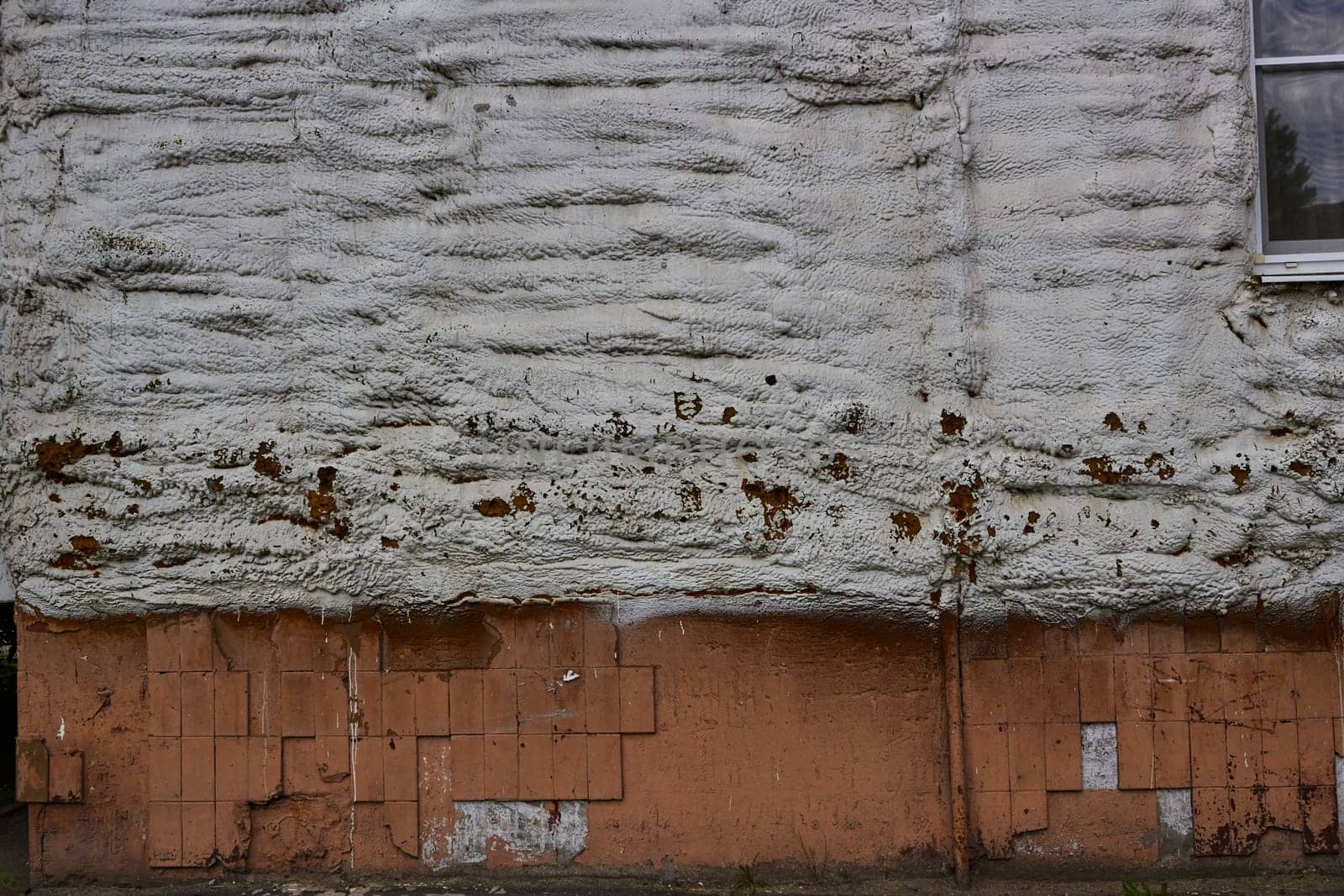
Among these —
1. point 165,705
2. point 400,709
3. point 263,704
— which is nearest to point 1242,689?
point 400,709

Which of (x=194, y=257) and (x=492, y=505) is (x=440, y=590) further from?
(x=194, y=257)

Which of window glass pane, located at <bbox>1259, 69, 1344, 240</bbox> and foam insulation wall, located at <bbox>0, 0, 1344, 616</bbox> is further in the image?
window glass pane, located at <bbox>1259, 69, 1344, 240</bbox>

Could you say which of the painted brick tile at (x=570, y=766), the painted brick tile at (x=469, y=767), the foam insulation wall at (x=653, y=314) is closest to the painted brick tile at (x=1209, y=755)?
the foam insulation wall at (x=653, y=314)

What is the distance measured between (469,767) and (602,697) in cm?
58

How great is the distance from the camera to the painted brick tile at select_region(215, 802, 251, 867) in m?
3.61

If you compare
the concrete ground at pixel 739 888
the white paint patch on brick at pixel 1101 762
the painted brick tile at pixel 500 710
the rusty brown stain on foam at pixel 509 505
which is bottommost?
the concrete ground at pixel 739 888

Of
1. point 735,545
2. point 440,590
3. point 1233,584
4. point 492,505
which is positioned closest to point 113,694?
point 440,590

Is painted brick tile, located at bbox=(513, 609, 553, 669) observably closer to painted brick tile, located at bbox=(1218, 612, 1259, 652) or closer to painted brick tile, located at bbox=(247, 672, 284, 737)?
painted brick tile, located at bbox=(247, 672, 284, 737)

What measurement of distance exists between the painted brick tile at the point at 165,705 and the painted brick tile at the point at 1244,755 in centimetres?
403

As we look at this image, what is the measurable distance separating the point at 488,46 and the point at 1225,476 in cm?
323

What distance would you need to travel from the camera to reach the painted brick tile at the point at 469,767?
3.59 metres

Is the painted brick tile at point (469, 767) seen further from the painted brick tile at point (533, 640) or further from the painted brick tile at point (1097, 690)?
the painted brick tile at point (1097, 690)

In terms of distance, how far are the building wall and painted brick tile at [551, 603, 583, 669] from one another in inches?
1.1

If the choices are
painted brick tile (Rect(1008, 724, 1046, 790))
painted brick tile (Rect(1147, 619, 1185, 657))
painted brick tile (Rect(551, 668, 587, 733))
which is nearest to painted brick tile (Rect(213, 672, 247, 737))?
painted brick tile (Rect(551, 668, 587, 733))
